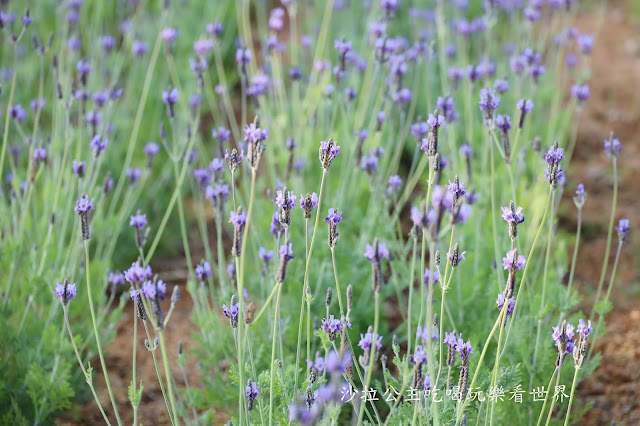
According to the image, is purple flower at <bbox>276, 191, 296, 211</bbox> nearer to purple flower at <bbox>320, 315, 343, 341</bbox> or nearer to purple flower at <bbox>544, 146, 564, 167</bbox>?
purple flower at <bbox>320, 315, 343, 341</bbox>

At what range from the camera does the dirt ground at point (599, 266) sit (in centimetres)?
269

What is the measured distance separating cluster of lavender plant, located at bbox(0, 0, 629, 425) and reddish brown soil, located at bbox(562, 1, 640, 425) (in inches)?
5.5

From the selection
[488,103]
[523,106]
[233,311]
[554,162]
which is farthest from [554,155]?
[233,311]

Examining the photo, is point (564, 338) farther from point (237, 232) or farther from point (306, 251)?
point (237, 232)

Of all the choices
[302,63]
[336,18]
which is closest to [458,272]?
[302,63]

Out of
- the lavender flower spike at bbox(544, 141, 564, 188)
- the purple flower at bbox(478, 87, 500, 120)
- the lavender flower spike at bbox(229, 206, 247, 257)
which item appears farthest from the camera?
the purple flower at bbox(478, 87, 500, 120)

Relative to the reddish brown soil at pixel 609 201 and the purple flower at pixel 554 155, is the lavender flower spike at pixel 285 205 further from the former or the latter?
the reddish brown soil at pixel 609 201

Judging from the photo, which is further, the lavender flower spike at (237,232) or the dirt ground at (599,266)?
the dirt ground at (599,266)

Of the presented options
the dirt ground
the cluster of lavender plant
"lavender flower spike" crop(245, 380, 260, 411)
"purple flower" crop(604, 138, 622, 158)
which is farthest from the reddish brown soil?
"lavender flower spike" crop(245, 380, 260, 411)

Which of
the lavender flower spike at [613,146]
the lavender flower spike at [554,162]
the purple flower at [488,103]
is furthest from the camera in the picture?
the lavender flower spike at [613,146]

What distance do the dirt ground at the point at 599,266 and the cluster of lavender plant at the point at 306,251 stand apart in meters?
0.07

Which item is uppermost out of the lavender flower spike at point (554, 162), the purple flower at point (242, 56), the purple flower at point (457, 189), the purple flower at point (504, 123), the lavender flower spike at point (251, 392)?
the purple flower at point (242, 56)

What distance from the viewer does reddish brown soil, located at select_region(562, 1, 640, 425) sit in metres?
2.72

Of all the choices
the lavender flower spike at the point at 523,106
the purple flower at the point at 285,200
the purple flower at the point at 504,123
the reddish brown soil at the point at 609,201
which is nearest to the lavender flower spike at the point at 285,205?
the purple flower at the point at 285,200
